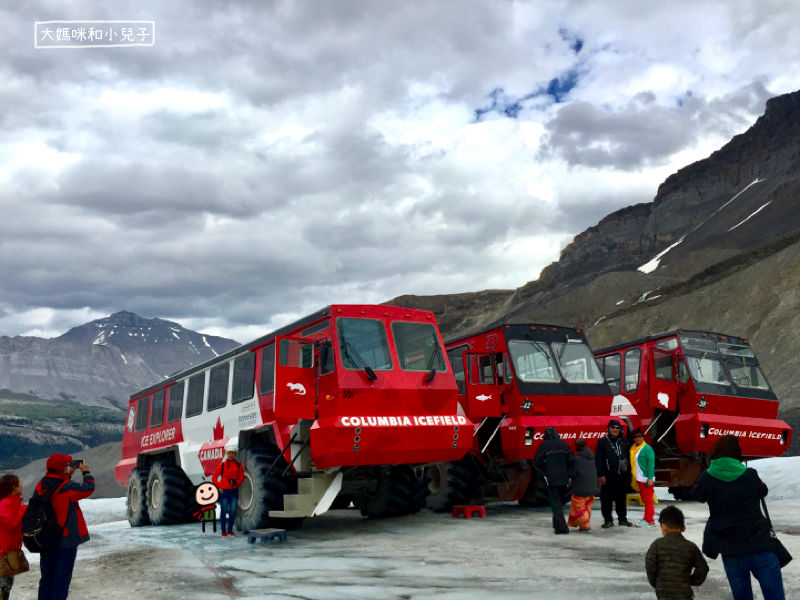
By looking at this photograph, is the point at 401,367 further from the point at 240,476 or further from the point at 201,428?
the point at 201,428

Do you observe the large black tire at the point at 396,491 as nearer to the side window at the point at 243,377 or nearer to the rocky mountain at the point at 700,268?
the side window at the point at 243,377

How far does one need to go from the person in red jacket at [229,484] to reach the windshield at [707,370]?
31.7 ft

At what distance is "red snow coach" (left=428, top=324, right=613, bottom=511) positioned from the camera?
13.7 metres

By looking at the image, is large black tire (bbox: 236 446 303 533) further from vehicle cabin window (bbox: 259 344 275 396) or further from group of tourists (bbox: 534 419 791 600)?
group of tourists (bbox: 534 419 791 600)

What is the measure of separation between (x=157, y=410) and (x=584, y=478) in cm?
1002

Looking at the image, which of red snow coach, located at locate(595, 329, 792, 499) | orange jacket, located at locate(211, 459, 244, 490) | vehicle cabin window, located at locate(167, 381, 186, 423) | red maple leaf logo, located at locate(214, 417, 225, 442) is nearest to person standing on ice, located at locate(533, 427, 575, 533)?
orange jacket, located at locate(211, 459, 244, 490)

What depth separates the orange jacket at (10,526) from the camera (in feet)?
20.6

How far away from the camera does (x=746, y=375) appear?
16484 mm

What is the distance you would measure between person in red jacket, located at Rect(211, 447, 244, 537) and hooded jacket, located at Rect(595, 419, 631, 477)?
546cm

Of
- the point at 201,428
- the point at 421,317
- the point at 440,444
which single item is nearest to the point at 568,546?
the point at 440,444

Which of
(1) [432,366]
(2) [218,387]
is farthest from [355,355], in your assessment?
(2) [218,387]

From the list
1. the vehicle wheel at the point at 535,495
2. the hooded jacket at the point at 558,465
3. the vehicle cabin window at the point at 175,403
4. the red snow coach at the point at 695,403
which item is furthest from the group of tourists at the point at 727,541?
the vehicle cabin window at the point at 175,403

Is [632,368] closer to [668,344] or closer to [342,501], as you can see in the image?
[668,344]

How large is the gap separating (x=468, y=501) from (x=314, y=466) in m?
4.44
